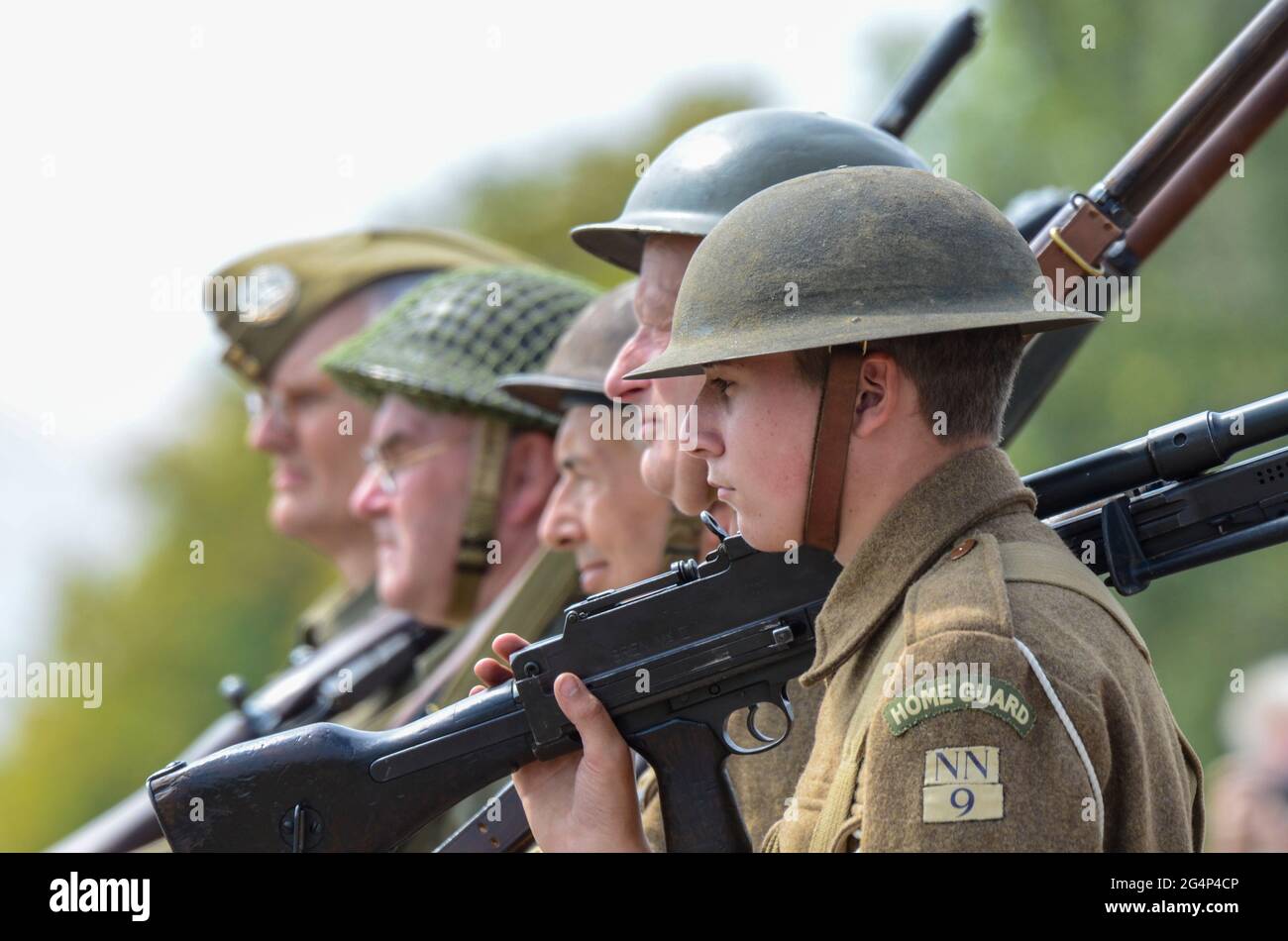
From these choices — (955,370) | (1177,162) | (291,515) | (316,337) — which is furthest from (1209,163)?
(291,515)

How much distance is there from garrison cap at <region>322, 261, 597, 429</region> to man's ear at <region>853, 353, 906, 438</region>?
3.74 meters

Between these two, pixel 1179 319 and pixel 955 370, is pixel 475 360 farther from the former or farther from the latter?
pixel 1179 319

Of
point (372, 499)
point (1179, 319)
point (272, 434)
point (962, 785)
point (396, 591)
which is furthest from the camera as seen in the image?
point (1179, 319)

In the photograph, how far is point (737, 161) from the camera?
4.76 metres

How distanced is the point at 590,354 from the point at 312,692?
9.96ft

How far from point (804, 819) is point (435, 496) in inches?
162

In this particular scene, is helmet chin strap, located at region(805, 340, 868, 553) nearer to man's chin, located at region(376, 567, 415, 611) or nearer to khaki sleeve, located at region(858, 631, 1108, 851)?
khaki sleeve, located at region(858, 631, 1108, 851)

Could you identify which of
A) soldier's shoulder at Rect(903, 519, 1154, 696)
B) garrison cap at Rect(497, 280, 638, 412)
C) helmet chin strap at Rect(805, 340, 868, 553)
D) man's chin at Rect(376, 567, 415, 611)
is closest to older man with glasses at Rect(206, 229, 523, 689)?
man's chin at Rect(376, 567, 415, 611)

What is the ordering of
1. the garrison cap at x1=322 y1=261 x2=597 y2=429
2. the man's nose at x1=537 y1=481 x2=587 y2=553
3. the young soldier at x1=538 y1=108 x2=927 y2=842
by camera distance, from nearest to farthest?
the young soldier at x1=538 y1=108 x2=927 y2=842 → the man's nose at x1=537 y1=481 x2=587 y2=553 → the garrison cap at x1=322 y1=261 x2=597 y2=429

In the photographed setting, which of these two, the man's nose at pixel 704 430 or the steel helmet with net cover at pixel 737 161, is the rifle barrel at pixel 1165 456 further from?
the steel helmet with net cover at pixel 737 161

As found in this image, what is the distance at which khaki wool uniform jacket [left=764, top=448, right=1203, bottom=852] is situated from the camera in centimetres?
300

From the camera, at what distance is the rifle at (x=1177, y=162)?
463 centimetres

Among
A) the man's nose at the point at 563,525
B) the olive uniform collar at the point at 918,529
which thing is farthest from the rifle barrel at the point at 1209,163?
the man's nose at the point at 563,525
